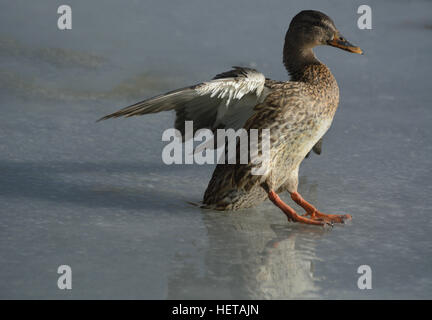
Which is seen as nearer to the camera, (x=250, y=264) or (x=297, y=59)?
(x=250, y=264)

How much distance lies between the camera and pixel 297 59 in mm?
4602

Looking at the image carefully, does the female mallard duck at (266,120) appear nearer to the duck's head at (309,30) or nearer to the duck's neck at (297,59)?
the duck's neck at (297,59)

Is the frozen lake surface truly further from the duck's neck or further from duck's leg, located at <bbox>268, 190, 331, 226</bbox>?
the duck's neck

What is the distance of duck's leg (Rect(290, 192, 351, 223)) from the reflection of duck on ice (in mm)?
165

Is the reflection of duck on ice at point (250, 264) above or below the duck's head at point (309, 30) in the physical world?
below

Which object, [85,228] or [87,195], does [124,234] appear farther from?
[87,195]

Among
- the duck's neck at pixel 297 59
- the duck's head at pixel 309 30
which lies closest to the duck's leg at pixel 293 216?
the duck's neck at pixel 297 59

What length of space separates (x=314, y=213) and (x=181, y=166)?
1196 millimetres

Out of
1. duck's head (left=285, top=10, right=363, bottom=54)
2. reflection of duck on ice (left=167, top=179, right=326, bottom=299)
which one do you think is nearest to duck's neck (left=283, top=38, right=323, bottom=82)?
duck's head (left=285, top=10, right=363, bottom=54)

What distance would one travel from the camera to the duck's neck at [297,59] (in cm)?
456

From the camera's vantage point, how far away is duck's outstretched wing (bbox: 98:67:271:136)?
378 cm

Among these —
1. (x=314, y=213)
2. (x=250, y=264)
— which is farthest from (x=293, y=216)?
(x=250, y=264)

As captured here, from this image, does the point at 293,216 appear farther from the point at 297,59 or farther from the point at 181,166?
the point at 181,166

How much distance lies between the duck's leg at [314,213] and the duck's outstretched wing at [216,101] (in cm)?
56
